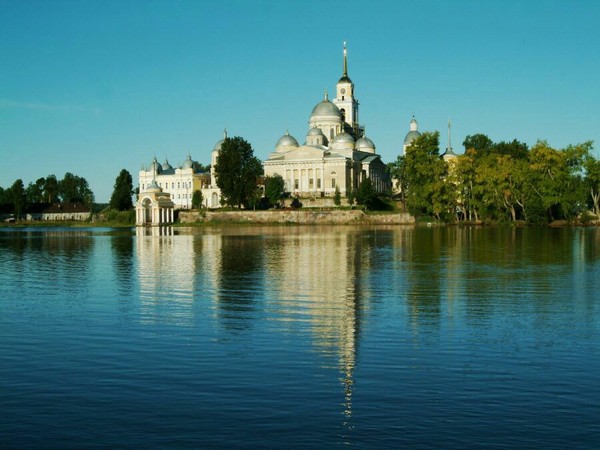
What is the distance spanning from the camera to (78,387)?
12.8 metres

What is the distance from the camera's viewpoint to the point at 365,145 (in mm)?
134625

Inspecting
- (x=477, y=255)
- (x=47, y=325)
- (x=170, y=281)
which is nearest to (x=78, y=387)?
(x=47, y=325)

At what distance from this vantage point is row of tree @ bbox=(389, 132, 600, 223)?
84.5m

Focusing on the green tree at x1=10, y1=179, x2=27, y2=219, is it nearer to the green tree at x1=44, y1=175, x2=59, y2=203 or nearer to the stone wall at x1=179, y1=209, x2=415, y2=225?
the green tree at x1=44, y1=175, x2=59, y2=203

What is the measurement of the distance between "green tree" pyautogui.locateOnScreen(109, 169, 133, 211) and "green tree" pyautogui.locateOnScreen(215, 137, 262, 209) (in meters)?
23.1

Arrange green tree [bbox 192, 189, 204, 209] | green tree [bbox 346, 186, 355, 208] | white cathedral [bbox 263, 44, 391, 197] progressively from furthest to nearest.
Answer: green tree [bbox 192, 189, 204, 209]
white cathedral [bbox 263, 44, 391, 197]
green tree [bbox 346, 186, 355, 208]

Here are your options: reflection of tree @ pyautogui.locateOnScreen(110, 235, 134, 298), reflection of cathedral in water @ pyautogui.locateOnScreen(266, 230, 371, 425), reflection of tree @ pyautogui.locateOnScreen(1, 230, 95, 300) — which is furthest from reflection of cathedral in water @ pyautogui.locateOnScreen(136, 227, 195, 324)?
reflection of cathedral in water @ pyautogui.locateOnScreen(266, 230, 371, 425)

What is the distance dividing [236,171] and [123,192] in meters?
26.7

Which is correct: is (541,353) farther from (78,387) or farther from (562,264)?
(562,264)

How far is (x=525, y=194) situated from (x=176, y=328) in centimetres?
7315

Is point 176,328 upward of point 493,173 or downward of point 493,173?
downward

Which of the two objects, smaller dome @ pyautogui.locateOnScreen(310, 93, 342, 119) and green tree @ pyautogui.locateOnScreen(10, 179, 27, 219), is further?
green tree @ pyautogui.locateOnScreen(10, 179, 27, 219)

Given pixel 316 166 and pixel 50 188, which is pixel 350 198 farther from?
pixel 50 188

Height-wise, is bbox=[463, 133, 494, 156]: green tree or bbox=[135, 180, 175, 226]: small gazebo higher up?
bbox=[463, 133, 494, 156]: green tree
